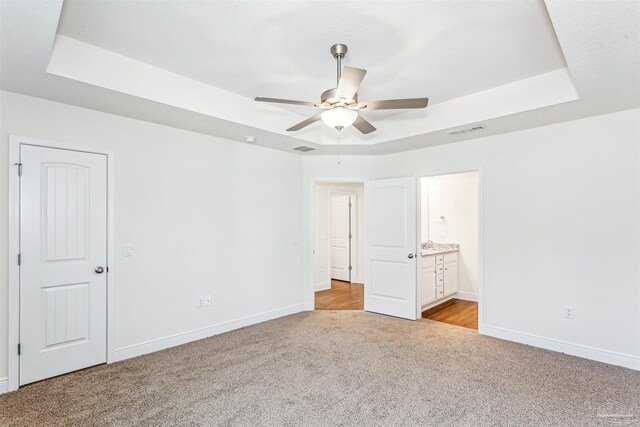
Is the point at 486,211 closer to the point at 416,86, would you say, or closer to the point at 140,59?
the point at 416,86

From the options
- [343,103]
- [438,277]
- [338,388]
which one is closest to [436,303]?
[438,277]

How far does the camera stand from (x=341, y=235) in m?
7.55

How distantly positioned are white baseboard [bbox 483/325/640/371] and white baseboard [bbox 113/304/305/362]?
2756 mm

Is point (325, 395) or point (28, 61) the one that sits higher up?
point (28, 61)

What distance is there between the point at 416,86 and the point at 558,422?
9.68 ft

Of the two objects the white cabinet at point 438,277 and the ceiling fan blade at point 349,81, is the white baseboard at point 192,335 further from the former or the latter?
the ceiling fan blade at point 349,81


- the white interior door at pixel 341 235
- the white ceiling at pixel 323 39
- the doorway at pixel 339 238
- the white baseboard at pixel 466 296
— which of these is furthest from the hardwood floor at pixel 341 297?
the white ceiling at pixel 323 39

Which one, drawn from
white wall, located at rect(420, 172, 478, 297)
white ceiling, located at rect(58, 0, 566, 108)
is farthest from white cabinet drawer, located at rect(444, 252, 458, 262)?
white ceiling, located at rect(58, 0, 566, 108)

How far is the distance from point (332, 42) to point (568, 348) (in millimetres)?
3808

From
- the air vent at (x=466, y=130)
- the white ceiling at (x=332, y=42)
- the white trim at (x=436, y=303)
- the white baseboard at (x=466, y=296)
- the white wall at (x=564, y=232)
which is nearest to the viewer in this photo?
the white ceiling at (x=332, y=42)

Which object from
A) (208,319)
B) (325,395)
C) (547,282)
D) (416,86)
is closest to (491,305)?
(547,282)

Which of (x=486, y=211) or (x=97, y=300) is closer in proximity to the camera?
(x=97, y=300)

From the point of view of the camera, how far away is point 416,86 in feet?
10.7

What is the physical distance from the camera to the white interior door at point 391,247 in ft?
15.4
